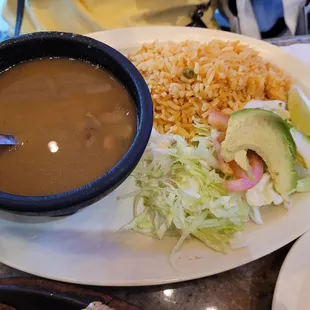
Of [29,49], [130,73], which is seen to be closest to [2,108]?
[29,49]

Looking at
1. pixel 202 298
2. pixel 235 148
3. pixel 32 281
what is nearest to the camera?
pixel 32 281

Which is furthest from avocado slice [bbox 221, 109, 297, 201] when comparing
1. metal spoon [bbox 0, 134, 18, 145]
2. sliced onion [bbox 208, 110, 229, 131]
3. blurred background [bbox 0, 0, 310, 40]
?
blurred background [bbox 0, 0, 310, 40]

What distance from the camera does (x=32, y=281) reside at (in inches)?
43.4

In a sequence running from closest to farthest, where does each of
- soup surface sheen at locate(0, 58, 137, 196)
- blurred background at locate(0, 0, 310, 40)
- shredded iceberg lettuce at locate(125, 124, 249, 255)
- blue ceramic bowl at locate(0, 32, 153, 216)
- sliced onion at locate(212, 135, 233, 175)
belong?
blue ceramic bowl at locate(0, 32, 153, 216) < soup surface sheen at locate(0, 58, 137, 196) < shredded iceberg lettuce at locate(125, 124, 249, 255) < sliced onion at locate(212, 135, 233, 175) < blurred background at locate(0, 0, 310, 40)

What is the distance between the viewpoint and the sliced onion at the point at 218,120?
1524 mm

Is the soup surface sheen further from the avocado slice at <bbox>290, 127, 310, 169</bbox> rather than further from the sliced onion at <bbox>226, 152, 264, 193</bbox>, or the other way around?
the avocado slice at <bbox>290, 127, 310, 169</bbox>

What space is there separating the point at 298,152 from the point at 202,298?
526 mm

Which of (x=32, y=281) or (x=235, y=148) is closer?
(x=32, y=281)

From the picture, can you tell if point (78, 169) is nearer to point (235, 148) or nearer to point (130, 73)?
point (130, 73)

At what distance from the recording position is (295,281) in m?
1.19

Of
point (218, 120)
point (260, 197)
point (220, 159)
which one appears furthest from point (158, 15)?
point (260, 197)

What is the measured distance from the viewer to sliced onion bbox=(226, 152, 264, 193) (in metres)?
1.36

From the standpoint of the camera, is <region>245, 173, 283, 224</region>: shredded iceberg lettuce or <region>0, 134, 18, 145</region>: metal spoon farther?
<region>245, 173, 283, 224</region>: shredded iceberg lettuce

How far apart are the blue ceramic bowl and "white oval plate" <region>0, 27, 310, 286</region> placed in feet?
0.42
